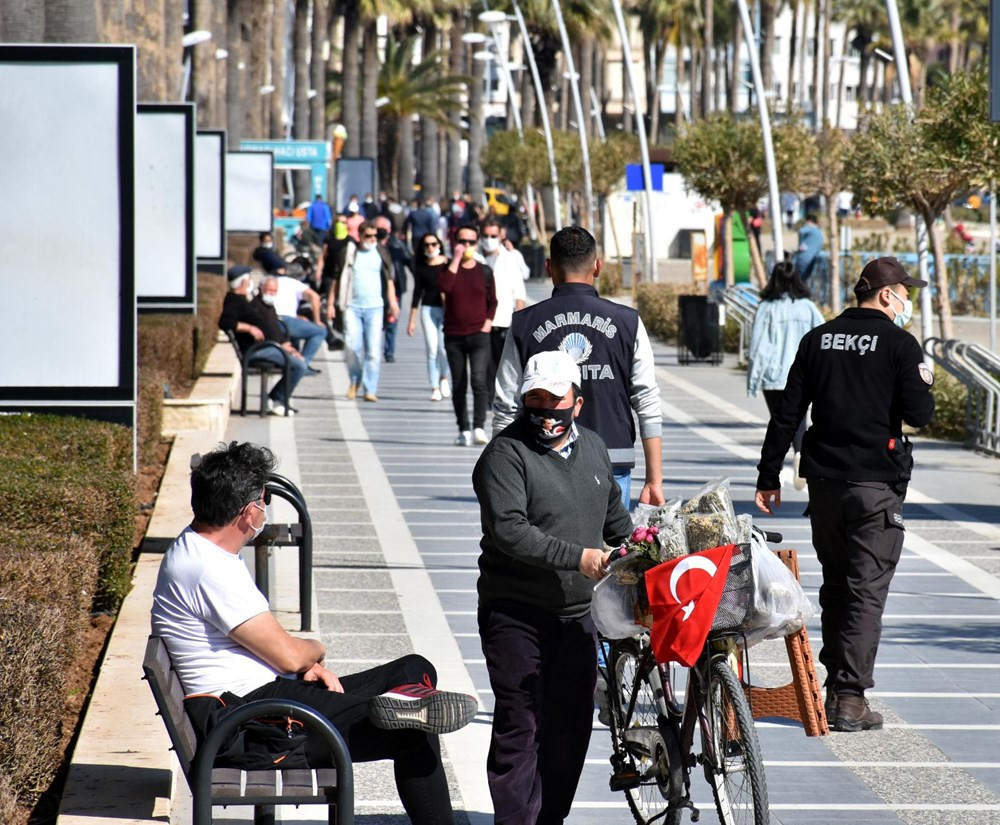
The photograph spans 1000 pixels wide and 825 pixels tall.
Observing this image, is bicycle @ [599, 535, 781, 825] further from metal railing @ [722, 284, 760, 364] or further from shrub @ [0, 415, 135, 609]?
metal railing @ [722, 284, 760, 364]

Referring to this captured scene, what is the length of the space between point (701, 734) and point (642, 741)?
24 centimetres

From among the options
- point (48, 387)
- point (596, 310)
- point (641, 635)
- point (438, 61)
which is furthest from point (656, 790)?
point (438, 61)

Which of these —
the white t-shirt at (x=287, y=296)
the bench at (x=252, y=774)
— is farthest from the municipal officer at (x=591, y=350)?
the white t-shirt at (x=287, y=296)

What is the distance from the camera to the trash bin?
78.7 ft

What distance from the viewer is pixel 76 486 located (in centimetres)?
777

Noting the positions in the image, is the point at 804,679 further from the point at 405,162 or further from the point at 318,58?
the point at 405,162

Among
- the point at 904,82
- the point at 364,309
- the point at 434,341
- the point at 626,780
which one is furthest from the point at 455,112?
the point at 626,780

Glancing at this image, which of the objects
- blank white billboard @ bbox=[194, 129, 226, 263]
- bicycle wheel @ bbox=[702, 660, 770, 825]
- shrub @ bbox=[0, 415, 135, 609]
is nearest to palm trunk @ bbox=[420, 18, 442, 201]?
blank white billboard @ bbox=[194, 129, 226, 263]

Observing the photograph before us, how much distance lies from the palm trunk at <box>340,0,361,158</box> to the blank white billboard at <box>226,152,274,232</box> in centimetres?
2795

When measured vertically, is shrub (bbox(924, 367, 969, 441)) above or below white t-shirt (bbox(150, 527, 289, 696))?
below

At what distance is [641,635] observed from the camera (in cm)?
551

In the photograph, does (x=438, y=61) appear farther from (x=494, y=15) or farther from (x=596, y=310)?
(x=596, y=310)

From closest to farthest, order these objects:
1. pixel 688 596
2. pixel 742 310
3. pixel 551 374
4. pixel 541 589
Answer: pixel 688 596, pixel 551 374, pixel 541 589, pixel 742 310

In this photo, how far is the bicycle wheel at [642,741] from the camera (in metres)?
5.20
